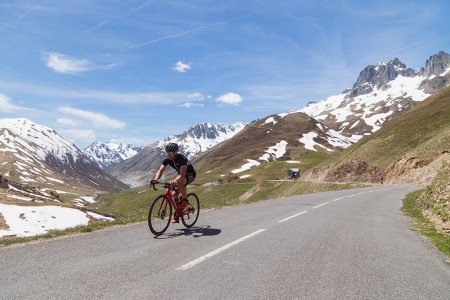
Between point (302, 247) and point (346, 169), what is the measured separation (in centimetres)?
6775

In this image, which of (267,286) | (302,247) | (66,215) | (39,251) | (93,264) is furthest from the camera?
(66,215)

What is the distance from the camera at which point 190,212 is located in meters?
13.4

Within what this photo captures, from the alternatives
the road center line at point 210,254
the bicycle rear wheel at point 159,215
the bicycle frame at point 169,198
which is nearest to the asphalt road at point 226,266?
the road center line at point 210,254

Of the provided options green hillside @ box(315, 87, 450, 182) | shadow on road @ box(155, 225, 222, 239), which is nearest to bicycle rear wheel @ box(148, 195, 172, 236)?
shadow on road @ box(155, 225, 222, 239)

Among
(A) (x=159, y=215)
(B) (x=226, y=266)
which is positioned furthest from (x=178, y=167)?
(B) (x=226, y=266)

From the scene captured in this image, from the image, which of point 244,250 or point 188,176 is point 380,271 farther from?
point 188,176

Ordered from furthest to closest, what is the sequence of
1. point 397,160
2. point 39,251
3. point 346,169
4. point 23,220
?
point 346,169
point 397,160
point 23,220
point 39,251

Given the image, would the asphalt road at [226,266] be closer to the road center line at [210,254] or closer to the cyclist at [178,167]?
the road center line at [210,254]

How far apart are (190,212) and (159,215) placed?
1773mm

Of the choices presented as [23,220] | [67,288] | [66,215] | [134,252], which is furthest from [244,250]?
[66,215]

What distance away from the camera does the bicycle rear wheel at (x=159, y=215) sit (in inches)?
449

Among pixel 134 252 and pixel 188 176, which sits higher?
pixel 188 176

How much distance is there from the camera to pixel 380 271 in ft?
26.8

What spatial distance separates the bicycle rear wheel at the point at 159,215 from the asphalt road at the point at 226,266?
37 cm
